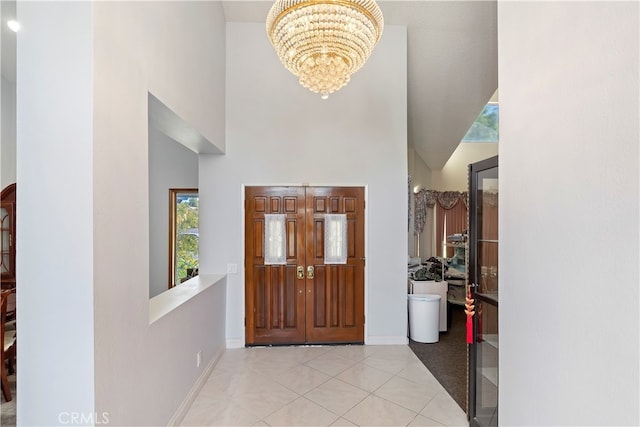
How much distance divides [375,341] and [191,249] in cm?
351

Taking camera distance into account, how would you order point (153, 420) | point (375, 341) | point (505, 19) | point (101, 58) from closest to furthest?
point (505, 19) → point (101, 58) → point (153, 420) → point (375, 341)

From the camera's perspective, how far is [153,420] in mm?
1983

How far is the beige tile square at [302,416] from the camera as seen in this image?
94.3 inches

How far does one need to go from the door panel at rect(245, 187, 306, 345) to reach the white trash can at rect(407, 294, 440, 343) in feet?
5.02

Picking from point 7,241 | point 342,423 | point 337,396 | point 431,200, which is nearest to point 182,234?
point 7,241

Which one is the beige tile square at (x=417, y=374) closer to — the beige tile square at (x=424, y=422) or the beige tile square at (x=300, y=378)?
the beige tile square at (x=424, y=422)

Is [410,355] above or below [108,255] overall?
below

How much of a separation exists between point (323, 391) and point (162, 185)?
427 cm

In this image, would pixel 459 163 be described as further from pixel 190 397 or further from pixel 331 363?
pixel 190 397

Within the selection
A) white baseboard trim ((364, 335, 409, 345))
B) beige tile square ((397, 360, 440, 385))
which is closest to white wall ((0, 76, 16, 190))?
white baseboard trim ((364, 335, 409, 345))

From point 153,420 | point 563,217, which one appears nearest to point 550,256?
point 563,217

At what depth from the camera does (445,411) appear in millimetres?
2545

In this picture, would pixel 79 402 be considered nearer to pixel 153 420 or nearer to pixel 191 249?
pixel 153 420

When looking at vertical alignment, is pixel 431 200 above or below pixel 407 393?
above
